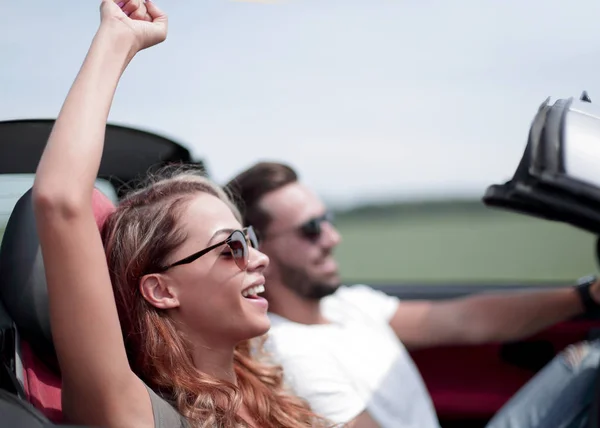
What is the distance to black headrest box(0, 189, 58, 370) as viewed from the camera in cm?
171

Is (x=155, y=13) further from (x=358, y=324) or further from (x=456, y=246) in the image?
(x=456, y=246)

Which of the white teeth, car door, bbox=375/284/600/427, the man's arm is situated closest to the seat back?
the white teeth

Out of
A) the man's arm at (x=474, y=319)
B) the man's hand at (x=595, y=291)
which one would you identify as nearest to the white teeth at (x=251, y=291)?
the man's arm at (x=474, y=319)

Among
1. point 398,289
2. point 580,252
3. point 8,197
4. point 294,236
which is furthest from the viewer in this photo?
point 580,252

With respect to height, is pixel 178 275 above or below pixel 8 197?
below

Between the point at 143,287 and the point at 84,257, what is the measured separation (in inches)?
14.5

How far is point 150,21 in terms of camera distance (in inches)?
69.3

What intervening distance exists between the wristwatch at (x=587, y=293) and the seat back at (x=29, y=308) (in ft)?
5.92

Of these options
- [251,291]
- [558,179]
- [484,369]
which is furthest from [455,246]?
[558,179]

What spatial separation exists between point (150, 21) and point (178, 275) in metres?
0.57

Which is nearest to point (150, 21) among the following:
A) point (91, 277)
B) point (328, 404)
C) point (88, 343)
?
point (91, 277)

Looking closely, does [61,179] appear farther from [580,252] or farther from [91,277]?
[580,252]

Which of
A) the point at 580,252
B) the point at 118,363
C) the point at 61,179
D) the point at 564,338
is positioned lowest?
the point at 580,252

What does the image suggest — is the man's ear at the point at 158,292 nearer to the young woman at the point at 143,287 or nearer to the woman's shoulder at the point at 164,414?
the young woman at the point at 143,287
